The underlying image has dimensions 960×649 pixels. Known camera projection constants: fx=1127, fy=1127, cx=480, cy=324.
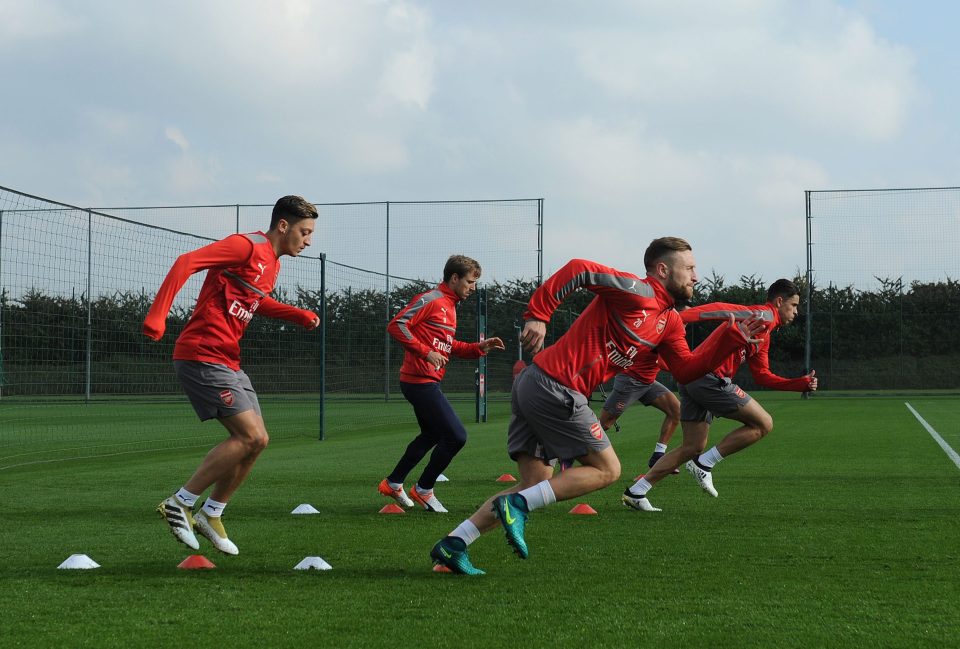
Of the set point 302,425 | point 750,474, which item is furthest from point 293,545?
point 302,425

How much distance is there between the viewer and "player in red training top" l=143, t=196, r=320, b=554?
6066 millimetres

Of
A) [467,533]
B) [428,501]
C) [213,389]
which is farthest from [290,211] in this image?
[428,501]

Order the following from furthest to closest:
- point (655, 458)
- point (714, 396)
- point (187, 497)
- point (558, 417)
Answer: point (655, 458), point (714, 396), point (187, 497), point (558, 417)

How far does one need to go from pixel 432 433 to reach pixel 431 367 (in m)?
0.53

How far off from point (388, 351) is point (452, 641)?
23247 millimetres

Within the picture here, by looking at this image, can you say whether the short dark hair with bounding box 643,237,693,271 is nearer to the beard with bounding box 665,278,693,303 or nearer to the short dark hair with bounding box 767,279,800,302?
the beard with bounding box 665,278,693,303

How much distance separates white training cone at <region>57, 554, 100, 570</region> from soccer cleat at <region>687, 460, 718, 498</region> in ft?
16.5

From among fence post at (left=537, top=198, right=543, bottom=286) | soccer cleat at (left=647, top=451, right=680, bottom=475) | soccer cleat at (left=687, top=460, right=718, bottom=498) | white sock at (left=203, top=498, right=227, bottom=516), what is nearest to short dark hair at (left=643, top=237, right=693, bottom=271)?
white sock at (left=203, top=498, right=227, bottom=516)

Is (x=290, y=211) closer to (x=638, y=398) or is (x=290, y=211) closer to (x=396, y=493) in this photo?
(x=396, y=493)

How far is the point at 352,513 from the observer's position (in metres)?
8.21

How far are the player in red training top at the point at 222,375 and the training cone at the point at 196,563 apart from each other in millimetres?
84

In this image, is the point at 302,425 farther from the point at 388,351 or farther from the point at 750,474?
the point at 750,474

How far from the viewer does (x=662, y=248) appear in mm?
5988

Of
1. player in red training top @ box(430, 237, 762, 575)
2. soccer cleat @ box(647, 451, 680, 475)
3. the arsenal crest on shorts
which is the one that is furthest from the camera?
soccer cleat @ box(647, 451, 680, 475)
